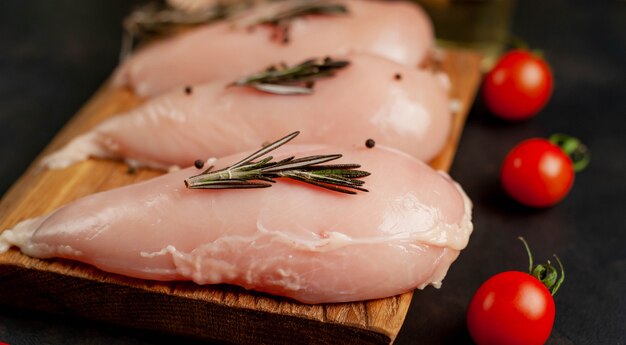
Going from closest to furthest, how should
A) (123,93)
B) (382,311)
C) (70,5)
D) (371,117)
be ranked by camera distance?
(382,311)
(371,117)
(123,93)
(70,5)

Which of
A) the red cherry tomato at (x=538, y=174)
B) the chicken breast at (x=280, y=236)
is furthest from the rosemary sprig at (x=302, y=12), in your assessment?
the chicken breast at (x=280, y=236)

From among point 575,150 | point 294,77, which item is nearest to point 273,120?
point 294,77

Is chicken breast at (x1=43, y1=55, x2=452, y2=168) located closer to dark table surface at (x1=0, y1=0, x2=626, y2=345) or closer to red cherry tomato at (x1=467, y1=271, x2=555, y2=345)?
dark table surface at (x1=0, y1=0, x2=626, y2=345)

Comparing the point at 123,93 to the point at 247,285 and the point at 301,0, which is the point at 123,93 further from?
the point at 247,285

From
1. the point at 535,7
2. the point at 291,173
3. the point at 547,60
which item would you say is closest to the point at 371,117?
the point at 291,173

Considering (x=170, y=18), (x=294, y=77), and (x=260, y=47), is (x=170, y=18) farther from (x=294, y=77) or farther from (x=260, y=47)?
(x=294, y=77)

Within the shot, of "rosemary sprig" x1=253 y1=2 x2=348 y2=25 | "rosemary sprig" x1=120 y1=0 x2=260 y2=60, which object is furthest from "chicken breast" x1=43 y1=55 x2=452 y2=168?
"rosemary sprig" x1=120 y1=0 x2=260 y2=60
